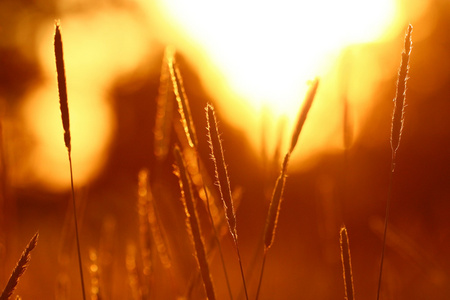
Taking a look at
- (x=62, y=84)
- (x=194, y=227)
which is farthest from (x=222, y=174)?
(x=62, y=84)

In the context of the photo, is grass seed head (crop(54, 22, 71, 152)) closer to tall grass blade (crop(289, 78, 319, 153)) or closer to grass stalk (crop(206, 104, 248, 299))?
grass stalk (crop(206, 104, 248, 299))

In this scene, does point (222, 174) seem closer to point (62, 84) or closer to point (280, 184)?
point (280, 184)

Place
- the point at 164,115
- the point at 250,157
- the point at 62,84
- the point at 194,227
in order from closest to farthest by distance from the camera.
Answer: the point at 194,227
the point at 62,84
the point at 164,115
the point at 250,157

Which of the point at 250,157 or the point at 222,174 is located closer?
the point at 222,174

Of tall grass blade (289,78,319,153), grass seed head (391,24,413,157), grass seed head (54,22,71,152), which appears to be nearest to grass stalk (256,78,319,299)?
tall grass blade (289,78,319,153)

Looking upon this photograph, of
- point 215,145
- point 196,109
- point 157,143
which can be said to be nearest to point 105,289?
point 157,143

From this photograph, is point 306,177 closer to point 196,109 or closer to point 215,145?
point 196,109

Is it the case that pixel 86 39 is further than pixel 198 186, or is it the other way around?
pixel 86 39

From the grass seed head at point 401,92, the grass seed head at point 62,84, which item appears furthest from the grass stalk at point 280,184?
the grass seed head at point 62,84
